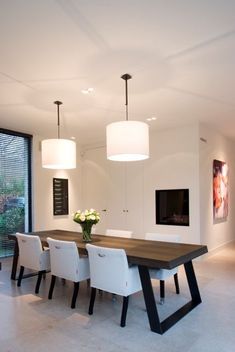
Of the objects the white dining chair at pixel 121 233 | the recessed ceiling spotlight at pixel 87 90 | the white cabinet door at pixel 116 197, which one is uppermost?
the recessed ceiling spotlight at pixel 87 90

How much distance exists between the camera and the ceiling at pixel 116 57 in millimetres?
2074

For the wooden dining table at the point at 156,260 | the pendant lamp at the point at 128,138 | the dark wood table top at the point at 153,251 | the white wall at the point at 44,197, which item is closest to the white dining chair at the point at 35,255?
the dark wood table top at the point at 153,251

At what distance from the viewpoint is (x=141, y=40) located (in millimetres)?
2436

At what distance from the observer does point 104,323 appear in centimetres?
279

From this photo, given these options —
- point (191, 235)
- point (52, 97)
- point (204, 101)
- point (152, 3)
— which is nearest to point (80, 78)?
point (52, 97)

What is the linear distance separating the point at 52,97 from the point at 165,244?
2.51 m

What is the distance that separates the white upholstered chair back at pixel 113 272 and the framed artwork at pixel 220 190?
145 inches

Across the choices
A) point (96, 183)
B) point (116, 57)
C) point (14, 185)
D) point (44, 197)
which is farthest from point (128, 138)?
point (96, 183)

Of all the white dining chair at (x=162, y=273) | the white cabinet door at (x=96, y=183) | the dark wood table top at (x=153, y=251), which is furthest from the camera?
the white cabinet door at (x=96, y=183)

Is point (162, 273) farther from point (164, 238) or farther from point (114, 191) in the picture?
point (114, 191)

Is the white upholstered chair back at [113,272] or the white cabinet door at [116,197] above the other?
the white cabinet door at [116,197]

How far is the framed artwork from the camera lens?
19.6 feet

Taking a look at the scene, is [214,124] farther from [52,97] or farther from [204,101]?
[52,97]

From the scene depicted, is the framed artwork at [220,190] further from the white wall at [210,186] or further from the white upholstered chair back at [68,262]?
the white upholstered chair back at [68,262]
